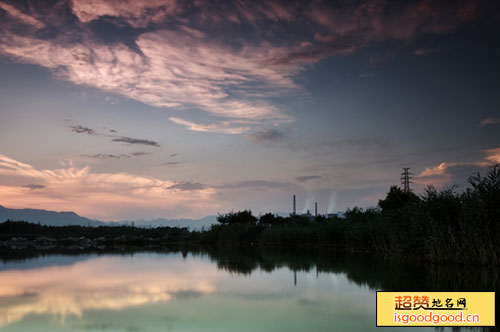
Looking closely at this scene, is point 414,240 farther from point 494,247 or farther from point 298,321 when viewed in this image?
point 298,321

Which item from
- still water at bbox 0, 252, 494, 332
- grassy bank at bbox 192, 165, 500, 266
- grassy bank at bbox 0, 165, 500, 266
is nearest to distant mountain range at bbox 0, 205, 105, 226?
grassy bank at bbox 0, 165, 500, 266

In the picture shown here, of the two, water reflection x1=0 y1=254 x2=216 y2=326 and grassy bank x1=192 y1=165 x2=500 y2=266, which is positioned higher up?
grassy bank x1=192 y1=165 x2=500 y2=266

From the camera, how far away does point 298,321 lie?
5688mm

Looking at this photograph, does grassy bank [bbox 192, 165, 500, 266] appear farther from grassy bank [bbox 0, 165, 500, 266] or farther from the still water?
the still water

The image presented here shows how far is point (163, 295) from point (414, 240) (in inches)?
418

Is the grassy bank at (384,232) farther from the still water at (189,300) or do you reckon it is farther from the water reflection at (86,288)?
the water reflection at (86,288)

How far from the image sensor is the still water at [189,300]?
5.51 metres

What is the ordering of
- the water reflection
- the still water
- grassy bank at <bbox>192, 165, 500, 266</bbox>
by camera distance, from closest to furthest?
1. the still water
2. the water reflection
3. grassy bank at <bbox>192, 165, 500, 266</bbox>

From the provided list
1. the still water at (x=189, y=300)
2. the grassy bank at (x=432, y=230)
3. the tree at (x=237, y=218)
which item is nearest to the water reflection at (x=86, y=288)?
the still water at (x=189, y=300)

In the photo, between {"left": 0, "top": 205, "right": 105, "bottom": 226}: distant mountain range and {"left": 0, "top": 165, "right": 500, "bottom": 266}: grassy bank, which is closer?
{"left": 0, "top": 165, "right": 500, "bottom": 266}: grassy bank

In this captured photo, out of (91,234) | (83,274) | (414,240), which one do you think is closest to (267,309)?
(83,274)

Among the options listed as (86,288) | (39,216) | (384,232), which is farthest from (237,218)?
(39,216)

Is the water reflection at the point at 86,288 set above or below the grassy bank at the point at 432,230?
below

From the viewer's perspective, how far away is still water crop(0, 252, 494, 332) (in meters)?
5.51
